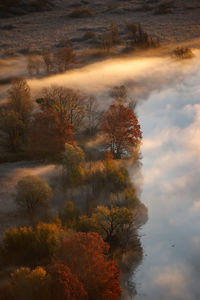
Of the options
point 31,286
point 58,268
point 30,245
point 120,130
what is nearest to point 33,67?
point 120,130

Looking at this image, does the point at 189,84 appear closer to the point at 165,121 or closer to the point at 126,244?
the point at 165,121

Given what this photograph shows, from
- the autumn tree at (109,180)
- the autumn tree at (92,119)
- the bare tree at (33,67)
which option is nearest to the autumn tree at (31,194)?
the autumn tree at (109,180)

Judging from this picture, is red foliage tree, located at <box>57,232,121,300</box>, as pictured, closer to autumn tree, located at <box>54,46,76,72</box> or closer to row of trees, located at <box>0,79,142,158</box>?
row of trees, located at <box>0,79,142,158</box>

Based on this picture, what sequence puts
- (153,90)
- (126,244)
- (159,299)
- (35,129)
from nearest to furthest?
1. (159,299)
2. (126,244)
3. (35,129)
4. (153,90)

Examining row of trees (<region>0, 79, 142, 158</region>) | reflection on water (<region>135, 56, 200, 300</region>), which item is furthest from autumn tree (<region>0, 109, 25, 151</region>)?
reflection on water (<region>135, 56, 200, 300</region>)

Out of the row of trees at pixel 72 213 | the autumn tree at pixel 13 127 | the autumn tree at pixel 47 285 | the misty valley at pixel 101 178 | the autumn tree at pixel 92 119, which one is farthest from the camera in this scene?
the autumn tree at pixel 92 119

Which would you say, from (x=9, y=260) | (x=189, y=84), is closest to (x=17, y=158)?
(x=9, y=260)

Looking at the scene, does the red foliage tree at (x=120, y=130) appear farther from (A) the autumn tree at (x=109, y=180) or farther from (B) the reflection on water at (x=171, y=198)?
(A) the autumn tree at (x=109, y=180)
